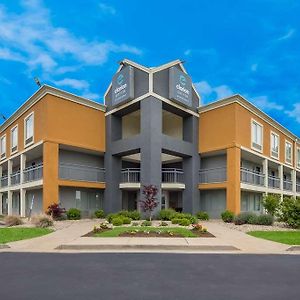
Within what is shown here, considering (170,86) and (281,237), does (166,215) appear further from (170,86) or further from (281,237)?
(281,237)

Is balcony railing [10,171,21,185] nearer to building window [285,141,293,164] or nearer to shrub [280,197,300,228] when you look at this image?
shrub [280,197,300,228]

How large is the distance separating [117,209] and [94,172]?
12.5 ft

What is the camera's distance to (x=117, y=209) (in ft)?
107

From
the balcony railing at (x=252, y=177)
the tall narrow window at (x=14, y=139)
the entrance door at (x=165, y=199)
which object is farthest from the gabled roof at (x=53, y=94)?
the balcony railing at (x=252, y=177)

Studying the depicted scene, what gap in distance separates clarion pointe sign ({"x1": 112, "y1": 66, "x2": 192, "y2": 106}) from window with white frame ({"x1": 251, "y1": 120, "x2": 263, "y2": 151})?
6.70m

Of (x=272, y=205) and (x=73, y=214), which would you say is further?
(x=73, y=214)

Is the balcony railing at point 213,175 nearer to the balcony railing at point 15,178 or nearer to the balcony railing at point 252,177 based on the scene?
the balcony railing at point 252,177

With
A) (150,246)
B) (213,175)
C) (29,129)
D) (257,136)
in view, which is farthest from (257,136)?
(150,246)

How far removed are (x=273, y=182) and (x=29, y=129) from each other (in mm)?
24890

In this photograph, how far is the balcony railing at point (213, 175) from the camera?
31.6 meters

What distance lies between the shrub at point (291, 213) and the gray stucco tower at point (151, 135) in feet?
32.2
